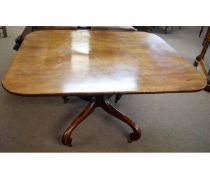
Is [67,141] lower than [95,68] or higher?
lower

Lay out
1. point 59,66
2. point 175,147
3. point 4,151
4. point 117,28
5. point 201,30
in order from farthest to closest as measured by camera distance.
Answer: point 201,30, point 117,28, point 175,147, point 4,151, point 59,66

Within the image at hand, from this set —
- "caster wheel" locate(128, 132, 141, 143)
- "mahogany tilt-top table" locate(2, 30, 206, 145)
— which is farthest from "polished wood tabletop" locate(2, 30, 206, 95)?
"caster wheel" locate(128, 132, 141, 143)

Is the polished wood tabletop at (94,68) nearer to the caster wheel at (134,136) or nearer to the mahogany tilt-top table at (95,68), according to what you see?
the mahogany tilt-top table at (95,68)

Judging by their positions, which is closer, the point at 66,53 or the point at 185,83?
the point at 185,83

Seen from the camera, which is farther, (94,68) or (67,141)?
(67,141)

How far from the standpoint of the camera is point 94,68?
1130 millimetres

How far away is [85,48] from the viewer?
1.36 m

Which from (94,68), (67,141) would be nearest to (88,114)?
(67,141)

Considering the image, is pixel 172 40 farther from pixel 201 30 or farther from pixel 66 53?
pixel 66 53

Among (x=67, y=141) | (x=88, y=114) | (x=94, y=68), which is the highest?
(x=94, y=68)

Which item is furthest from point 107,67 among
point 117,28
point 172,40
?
point 172,40

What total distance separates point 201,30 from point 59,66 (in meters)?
3.80

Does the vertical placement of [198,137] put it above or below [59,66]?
below

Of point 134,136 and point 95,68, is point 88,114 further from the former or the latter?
point 95,68
